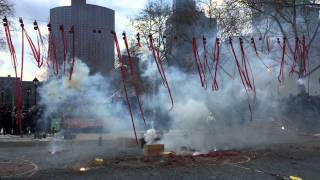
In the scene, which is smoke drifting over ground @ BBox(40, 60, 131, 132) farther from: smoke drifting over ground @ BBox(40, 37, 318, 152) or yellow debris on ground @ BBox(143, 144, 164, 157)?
yellow debris on ground @ BBox(143, 144, 164, 157)

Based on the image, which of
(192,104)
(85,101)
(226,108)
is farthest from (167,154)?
(226,108)

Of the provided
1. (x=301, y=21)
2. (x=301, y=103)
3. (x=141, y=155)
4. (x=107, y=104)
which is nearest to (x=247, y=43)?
(x=301, y=103)

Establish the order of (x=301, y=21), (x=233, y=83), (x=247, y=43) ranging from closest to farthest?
(x=233, y=83), (x=247, y=43), (x=301, y=21)

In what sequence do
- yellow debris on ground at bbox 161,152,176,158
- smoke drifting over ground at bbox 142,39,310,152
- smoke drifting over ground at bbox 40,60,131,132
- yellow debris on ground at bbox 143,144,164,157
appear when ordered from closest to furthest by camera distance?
yellow debris on ground at bbox 161,152,176,158 < yellow debris on ground at bbox 143,144,164,157 < smoke drifting over ground at bbox 142,39,310,152 < smoke drifting over ground at bbox 40,60,131,132

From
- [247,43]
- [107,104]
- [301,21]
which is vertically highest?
[301,21]

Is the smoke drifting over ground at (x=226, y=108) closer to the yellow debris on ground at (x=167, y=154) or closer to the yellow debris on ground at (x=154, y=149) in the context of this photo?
the yellow debris on ground at (x=167, y=154)

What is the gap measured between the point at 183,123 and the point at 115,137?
4.66 m

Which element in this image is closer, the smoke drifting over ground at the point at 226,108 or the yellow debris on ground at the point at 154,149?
the yellow debris on ground at the point at 154,149

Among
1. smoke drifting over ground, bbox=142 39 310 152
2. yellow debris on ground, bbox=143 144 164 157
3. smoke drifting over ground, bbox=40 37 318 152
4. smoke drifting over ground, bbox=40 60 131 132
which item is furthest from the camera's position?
smoke drifting over ground, bbox=40 60 131 132

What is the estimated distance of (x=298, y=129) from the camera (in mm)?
32750

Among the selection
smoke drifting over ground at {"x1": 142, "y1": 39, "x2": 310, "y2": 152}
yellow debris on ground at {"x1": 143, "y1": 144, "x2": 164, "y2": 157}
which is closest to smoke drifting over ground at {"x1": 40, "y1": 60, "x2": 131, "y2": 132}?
smoke drifting over ground at {"x1": 142, "y1": 39, "x2": 310, "y2": 152}

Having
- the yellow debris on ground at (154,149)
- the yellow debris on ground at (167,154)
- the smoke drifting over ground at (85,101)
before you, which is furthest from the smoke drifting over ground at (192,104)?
the yellow debris on ground at (154,149)

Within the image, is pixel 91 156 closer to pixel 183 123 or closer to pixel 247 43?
pixel 183 123

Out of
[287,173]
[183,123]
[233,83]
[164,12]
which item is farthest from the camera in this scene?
[164,12]
